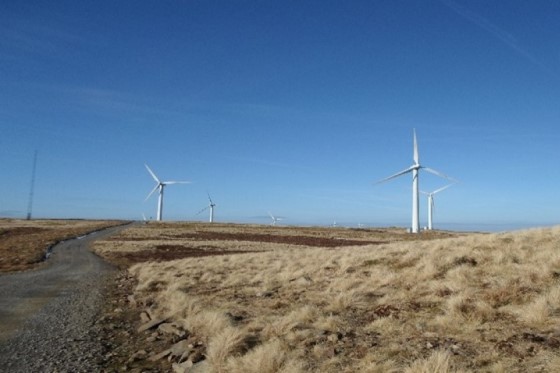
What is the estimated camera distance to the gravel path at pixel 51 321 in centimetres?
1075

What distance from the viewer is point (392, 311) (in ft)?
42.7

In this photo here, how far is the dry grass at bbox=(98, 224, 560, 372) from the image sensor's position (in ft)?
29.7

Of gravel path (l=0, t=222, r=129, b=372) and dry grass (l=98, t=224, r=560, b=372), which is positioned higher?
dry grass (l=98, t=224, r=560, b=372)

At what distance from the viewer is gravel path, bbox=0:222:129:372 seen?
1075 centimetres

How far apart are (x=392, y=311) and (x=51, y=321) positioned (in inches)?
433

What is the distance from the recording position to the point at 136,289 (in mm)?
22234

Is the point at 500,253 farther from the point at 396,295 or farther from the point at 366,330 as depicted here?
the point at 366,330

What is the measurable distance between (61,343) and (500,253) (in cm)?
1564

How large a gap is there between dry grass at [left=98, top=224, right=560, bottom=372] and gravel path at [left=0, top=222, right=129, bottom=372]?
2644 mm

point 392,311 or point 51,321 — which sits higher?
A: point 392,311

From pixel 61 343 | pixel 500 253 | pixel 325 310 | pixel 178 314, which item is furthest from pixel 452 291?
pixel 61 343

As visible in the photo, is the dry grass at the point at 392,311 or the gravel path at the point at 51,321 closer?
the dry grass at the point at 392,311

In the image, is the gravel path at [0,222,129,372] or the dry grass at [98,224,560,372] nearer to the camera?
the dry grass at [98,224,560,372]

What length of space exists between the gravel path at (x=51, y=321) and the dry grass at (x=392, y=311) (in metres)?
2.64
